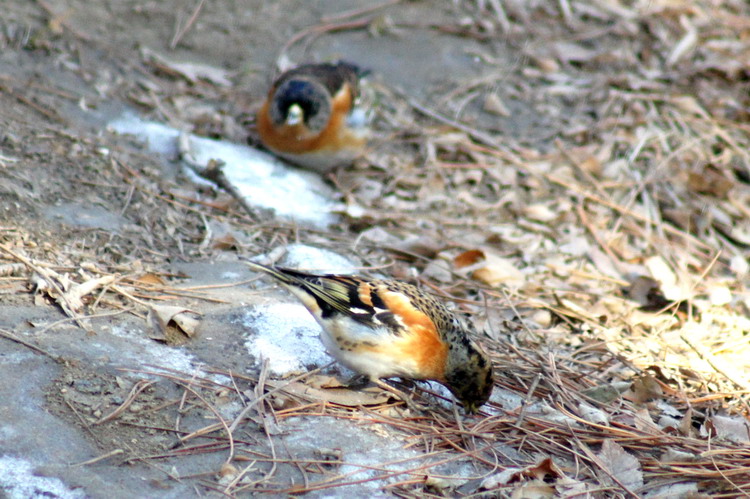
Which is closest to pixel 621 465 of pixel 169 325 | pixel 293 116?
pixel 169 325

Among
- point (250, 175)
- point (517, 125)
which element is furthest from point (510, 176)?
point (250, 175)

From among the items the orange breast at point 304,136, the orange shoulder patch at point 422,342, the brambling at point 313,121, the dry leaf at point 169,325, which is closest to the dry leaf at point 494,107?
the brambling at point 313,121

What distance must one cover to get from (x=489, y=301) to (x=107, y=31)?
14.7 feet

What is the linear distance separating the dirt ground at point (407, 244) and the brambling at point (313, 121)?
24 cm

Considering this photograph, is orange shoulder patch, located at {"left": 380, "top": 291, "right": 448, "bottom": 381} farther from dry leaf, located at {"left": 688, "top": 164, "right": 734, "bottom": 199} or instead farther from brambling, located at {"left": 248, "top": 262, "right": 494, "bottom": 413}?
dry leaf, located at {"left": 688, "top": 164, "right": 734, "bottom": 199}

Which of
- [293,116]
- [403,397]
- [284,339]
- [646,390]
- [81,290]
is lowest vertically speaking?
[646,390]

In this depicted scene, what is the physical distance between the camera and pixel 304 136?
6254mm

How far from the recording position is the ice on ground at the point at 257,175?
18.4 feet

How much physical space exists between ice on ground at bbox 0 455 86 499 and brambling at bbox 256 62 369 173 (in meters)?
3.89

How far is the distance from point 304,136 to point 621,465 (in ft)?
12.5

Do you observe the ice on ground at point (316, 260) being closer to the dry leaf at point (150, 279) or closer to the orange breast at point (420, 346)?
the dry leaf at point (150, 279)

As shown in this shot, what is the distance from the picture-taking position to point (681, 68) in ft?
26.5

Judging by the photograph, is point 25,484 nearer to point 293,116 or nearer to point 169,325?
point 169,325

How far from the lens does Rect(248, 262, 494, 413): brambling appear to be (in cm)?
353
